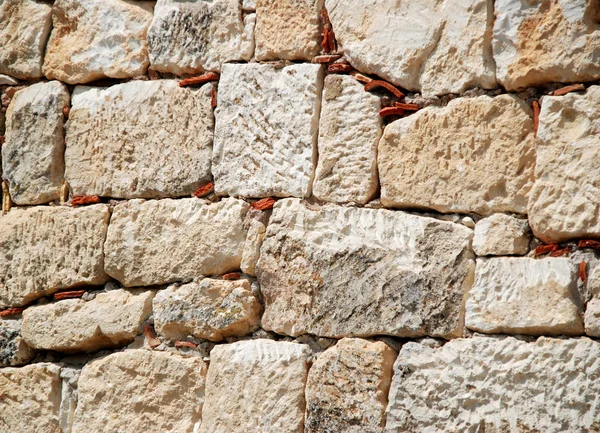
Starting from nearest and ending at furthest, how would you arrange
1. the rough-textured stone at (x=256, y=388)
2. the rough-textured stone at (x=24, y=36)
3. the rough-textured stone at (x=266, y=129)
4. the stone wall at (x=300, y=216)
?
the stone wall at (x=300, y=216) < the rough-textured stone at (x=256, y=388) < the rough-textured stone at (x=266, y=129) < the rough-textured stone at (x=24, y=36)

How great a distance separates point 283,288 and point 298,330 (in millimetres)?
163

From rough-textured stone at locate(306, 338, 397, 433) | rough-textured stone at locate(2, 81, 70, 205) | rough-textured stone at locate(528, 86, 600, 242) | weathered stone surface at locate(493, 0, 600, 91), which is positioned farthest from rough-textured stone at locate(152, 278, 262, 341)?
weathered stone surface at locate(493, 0, 600, 91)

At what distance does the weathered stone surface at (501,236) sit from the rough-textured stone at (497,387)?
28 centimetres

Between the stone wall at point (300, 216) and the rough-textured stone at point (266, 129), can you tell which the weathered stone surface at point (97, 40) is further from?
the rough-textured stone at point (266, 129)

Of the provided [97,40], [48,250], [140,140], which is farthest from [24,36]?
[48,250]

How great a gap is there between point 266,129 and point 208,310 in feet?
2.32

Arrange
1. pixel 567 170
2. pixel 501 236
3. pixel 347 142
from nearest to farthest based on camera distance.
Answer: pixel 567 170
pixel 501 236
pixel 347 142

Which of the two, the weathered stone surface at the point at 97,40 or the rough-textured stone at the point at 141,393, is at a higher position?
the weathered stone surface at the point at 97,40

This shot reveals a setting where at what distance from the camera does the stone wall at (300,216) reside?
2.64 meters

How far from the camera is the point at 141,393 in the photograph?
330 centimetres

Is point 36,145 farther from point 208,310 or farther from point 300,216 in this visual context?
point 300,216

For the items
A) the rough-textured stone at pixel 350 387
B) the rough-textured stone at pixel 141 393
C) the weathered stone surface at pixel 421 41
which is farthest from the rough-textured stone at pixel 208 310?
the weathered stone surface at pixel 421 41

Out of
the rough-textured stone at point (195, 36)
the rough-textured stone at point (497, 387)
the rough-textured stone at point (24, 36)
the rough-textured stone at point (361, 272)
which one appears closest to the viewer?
the rough-textured stone at point (497, 387)

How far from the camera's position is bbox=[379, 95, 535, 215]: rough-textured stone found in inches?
107
